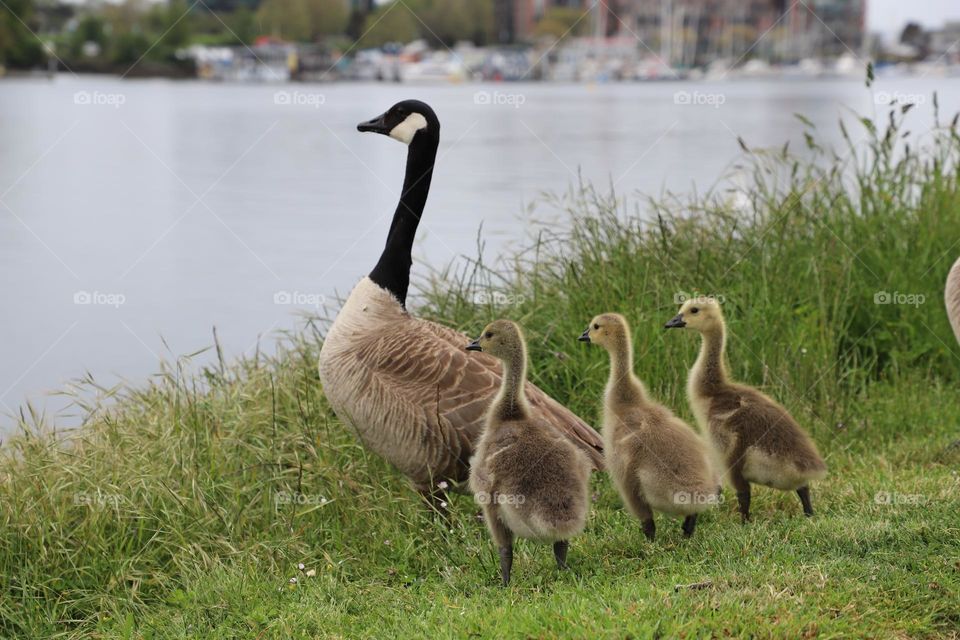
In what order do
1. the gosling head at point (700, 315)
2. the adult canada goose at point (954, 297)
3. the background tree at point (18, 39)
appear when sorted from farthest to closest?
the background tree at point (18, 39) → the adult canada goose at point (954, 297) → the gosling head at point (700, 315)

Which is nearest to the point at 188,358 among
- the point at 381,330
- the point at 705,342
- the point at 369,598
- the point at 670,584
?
the point at 381,330

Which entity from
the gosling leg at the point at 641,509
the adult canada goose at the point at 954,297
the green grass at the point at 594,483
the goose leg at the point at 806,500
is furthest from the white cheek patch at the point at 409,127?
the adult canada goose at the point at 954,297

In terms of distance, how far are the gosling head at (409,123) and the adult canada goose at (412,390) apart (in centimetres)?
36

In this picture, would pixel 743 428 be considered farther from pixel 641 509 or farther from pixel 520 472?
pixel 520 472

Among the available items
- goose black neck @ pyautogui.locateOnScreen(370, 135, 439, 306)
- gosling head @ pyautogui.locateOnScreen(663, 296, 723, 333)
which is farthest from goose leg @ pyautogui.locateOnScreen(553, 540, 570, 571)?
goose black neck @ pyautogui.locateOnScreen(370, 135, 439, 306)

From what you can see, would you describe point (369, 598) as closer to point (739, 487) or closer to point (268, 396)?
point (739, 487)

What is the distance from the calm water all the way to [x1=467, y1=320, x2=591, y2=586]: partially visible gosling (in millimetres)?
4674

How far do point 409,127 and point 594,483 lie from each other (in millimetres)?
2814

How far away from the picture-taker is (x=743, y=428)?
574 cm

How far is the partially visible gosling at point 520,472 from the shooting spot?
4.95 metres

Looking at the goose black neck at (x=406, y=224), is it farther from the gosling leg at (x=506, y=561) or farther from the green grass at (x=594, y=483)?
the gosling leg at (x=506, y=561)

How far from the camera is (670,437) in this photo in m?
5.39

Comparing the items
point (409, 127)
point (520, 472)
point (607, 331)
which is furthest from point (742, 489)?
point (409, 127)

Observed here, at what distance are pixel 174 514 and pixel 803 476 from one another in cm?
383
